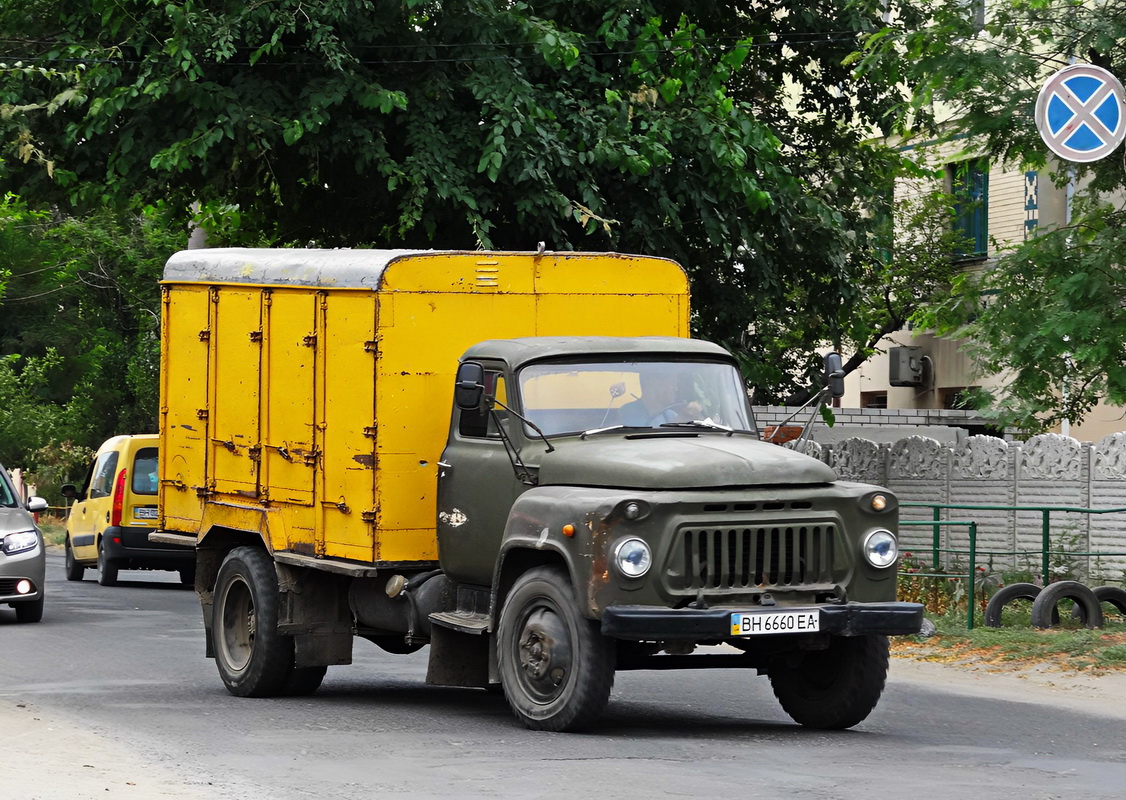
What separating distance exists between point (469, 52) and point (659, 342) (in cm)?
1002

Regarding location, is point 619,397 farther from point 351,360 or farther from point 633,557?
point 351,360

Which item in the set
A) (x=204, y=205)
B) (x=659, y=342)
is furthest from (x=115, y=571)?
(x=659, y=342)

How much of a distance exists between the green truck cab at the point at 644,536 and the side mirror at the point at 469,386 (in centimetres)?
1

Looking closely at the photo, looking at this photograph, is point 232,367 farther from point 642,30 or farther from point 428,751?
point 642,30

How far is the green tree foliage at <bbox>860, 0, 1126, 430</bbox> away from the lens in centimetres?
1767

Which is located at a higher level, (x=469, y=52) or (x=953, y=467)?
(x=469, y=52)

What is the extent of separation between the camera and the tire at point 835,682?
10.8m

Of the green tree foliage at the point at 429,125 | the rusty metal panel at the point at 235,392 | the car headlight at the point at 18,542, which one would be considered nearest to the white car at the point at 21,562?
the car headlight at the point at 18,542

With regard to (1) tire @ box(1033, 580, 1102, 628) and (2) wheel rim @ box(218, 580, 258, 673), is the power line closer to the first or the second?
(1) tire @ box(1033, 580, 1102, 628)

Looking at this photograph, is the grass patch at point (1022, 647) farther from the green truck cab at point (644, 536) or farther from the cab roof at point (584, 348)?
the cab roof at point (584, 348)

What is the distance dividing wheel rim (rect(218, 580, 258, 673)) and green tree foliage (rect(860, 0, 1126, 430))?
8066 mm

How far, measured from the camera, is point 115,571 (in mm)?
25875

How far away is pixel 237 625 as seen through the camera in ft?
43.1

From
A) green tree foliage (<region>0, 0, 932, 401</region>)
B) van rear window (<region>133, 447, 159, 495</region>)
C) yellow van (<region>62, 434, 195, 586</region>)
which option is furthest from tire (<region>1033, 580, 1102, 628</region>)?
van rear window (<region>133, 447, 159, 495</region>)
